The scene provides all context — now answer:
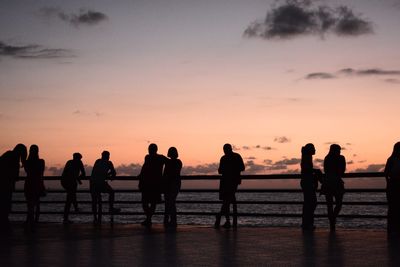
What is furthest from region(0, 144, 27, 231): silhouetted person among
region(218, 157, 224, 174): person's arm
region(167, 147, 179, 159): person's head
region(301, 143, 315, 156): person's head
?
region(301, 143, 315, 156): person's head

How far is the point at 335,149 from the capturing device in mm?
15539

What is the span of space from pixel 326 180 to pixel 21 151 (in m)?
6.29

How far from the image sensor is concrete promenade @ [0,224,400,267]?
966 centimetres

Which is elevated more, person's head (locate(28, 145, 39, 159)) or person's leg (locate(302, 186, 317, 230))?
person's head (locate(28, 145, 39, 159))

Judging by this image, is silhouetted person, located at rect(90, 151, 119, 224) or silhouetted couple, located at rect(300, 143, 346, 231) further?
silhouetted person, located at rect(90, 151, 119, 224)

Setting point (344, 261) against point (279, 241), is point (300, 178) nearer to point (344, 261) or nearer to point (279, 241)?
point (279, 241)

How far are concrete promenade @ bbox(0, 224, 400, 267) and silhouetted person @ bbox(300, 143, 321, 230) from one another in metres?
0.61

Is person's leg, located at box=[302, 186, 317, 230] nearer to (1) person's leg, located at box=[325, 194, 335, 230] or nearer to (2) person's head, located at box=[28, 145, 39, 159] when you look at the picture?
(1) person's leg, located at box=[325, 194, 335, 230]

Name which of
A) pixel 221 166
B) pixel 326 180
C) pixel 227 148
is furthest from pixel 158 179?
pixel 326 180

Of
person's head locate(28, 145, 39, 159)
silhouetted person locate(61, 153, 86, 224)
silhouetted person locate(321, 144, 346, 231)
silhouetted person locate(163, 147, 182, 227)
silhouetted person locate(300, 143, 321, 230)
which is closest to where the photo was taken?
silhouetted person locate(321, 144, 346, 231)

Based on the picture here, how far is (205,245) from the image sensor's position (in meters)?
12.1

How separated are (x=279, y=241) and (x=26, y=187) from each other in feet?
21.1

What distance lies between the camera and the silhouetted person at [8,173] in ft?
50.9

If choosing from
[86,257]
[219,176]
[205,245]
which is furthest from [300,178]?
[86,257]
